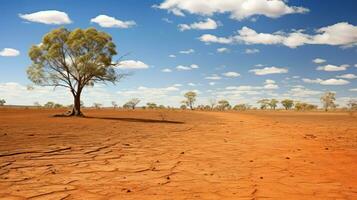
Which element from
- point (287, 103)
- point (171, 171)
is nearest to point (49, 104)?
point (287, 103)

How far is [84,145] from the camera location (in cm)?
1134

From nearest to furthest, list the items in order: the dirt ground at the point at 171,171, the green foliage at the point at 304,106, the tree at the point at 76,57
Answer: the dirt ground at the point at 171,171, the tree at the point at 76,57, the green foliage at the point at 304,106

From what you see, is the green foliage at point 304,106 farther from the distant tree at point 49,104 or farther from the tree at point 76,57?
the tree at point 76,57

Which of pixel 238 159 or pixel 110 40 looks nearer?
pixel 238 159

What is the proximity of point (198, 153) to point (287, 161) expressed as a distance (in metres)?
2.36

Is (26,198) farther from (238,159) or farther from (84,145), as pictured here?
(84,145)

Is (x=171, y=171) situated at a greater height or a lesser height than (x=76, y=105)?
lesser

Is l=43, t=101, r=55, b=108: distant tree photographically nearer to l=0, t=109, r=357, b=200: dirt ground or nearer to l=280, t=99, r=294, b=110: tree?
l=280, t=99, r=294, b=110: tree

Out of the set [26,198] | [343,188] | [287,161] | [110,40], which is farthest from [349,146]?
[110,40]

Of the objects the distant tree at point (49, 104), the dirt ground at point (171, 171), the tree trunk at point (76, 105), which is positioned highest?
the distant tree at point (49, 104)

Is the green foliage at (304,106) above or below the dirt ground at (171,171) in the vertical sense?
above

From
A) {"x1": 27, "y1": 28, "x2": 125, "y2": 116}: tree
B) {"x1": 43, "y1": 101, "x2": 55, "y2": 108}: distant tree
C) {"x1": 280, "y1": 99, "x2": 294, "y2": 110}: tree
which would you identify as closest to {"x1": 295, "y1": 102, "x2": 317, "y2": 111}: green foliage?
{"x1": 280, "y1": 99, "x2": 294, "y2": 110}: tree

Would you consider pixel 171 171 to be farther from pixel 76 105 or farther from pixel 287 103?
pixel 287 103

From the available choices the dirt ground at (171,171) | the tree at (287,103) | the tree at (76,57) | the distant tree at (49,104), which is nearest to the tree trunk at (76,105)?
the tree at (76,57)
